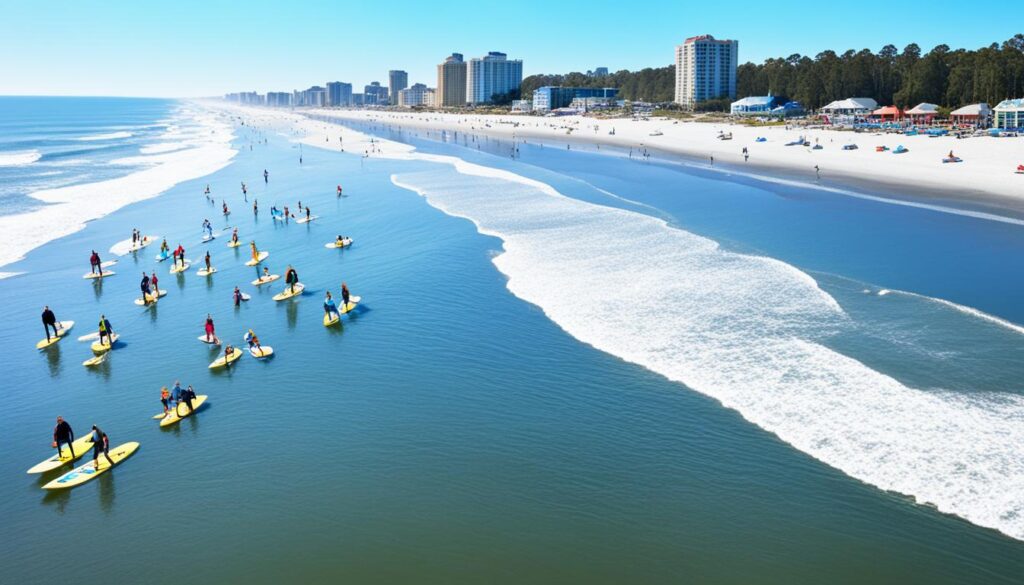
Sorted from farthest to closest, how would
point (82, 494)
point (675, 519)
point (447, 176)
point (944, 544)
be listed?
1. point (447, 176)
2. point (82, 494)
3. point (675, 519)
4. point (944, 544)

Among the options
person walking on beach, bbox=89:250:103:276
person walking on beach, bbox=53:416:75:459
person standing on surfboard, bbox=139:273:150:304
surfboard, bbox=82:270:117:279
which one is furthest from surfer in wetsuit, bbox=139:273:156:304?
person walking on beach, bbox=53:416:75:459

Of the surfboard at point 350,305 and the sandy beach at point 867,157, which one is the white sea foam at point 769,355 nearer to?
the surfboard at point 350,305

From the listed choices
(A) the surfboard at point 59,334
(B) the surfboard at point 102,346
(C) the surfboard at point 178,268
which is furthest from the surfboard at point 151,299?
(B) the surfboard at point 102,346

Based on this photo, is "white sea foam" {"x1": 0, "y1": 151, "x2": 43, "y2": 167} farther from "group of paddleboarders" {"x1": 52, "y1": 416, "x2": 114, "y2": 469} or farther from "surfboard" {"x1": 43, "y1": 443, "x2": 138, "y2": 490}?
"surfboard" {"x1": 43, "y1": 443, "x2": 138, "y2": 490}

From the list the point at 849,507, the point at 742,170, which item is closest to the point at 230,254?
the point at 849,507

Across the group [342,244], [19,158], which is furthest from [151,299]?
[19,158]

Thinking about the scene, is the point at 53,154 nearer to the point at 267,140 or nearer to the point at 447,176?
the point at 267,140

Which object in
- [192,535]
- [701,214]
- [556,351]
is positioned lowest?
[192,535]
